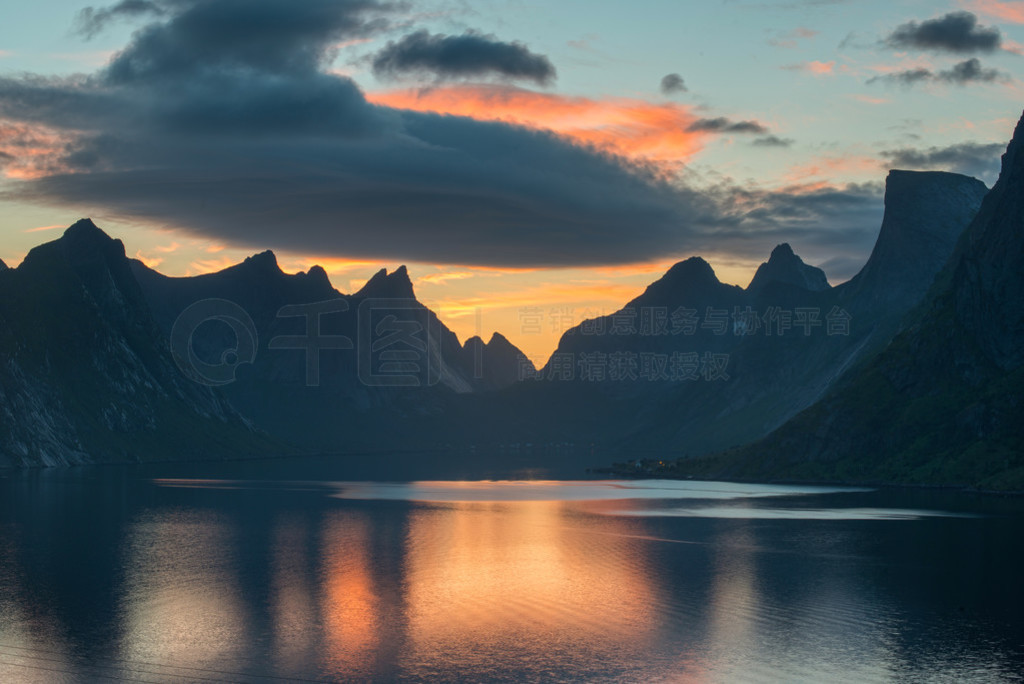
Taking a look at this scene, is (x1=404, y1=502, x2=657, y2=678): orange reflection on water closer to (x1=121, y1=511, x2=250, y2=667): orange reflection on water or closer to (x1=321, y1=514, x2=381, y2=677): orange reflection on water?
(x1=321, y1=514, x2=381, y2=677): orange reflection on water

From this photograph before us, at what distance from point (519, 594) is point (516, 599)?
252 cm

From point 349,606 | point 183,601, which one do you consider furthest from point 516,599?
point 183,601

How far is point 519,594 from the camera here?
9125 centimetres

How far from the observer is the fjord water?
64.8m

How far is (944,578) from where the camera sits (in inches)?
3819

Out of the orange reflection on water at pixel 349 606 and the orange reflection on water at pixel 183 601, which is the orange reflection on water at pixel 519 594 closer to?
the orange reflection on water at pixel 349 606

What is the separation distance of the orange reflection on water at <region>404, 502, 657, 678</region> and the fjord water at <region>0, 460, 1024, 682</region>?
361 mm

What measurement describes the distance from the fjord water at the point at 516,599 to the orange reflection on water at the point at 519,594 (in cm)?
36

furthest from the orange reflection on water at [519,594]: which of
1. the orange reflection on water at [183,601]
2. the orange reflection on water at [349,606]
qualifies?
the orange reflection on water at [183,601]

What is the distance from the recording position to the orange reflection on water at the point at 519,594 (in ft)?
231

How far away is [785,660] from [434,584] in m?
40.1

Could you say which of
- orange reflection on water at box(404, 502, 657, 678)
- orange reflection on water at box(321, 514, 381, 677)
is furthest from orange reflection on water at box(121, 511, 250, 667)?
orange reflection on water at box(404, 502, 657, 678)

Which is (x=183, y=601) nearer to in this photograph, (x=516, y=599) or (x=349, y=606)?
(x=349, y=606)

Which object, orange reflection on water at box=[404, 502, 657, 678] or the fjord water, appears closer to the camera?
the fjord water
